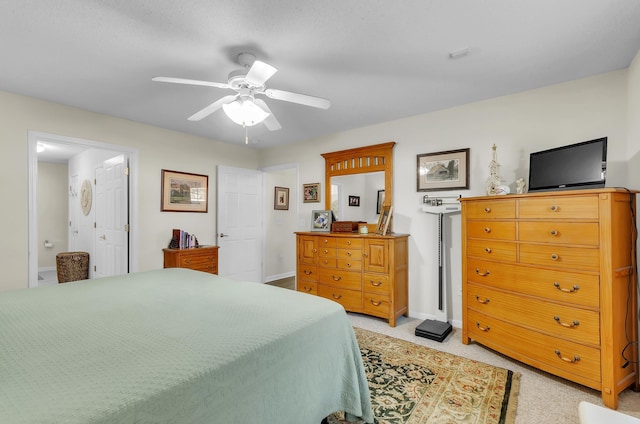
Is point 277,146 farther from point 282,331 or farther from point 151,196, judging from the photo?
point 282,331

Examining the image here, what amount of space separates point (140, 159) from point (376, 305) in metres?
3.54

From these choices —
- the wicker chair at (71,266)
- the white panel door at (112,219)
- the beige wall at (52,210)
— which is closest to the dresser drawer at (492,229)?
the white panel door at (112,219)

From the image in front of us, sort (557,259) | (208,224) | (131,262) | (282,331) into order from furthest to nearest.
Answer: (208,224)
(131,262)
(557,259)
(282,331)

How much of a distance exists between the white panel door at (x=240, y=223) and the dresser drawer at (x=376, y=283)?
2411 mm

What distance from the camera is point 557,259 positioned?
2156 mm

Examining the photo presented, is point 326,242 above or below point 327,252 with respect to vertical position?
above

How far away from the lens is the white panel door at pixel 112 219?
153 inches

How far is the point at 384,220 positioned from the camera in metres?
3.65

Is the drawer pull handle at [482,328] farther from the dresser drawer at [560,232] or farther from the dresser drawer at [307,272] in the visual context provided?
the dresser drawer at [307,272]

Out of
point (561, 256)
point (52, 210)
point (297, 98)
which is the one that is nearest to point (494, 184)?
point (561, 256)

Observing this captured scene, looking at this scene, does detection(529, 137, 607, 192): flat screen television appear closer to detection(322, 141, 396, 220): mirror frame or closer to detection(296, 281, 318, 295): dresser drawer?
detection(322, 141, 396, 220): mirror frame

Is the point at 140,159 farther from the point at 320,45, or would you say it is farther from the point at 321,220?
the point at 320,45

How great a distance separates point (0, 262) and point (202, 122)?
2492mm

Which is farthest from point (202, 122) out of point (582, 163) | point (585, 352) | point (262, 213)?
point (585, 352)
